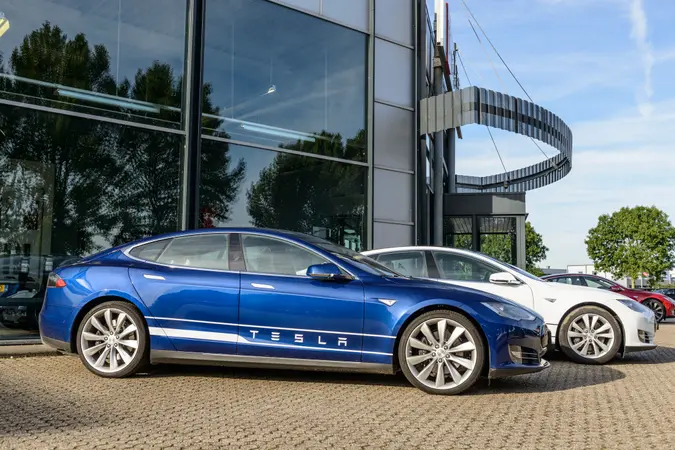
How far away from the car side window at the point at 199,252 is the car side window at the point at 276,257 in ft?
0.73

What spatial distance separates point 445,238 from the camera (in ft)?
60.8

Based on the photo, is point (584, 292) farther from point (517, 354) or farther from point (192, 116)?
point (192, 116)

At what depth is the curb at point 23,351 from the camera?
26.4 ft

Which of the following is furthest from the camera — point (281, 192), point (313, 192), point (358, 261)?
point (313, 192)

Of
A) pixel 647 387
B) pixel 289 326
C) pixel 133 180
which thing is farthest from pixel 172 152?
pixel 647 387

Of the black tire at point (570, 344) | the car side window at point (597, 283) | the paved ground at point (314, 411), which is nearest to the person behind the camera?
the paved ground at point (314, 411)

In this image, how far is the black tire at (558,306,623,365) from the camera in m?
8.20

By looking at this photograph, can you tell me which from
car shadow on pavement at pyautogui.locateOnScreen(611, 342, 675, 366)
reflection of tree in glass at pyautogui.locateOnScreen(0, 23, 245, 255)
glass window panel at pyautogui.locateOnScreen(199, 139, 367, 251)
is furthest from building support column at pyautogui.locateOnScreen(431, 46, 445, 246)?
reflection of tree in glass at pyautogui.locateOnScreen(0, 23, 245, 255)

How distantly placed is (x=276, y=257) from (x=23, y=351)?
4.12m

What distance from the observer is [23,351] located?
27.3 ft

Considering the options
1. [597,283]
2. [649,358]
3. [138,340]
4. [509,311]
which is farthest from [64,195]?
[597,283]

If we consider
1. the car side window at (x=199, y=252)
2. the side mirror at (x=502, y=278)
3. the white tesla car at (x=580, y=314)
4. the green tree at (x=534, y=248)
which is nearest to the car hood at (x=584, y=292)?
the white tesla car at (x=580, y=314)

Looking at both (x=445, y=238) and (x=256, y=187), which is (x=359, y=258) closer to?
(x=256, y=187)

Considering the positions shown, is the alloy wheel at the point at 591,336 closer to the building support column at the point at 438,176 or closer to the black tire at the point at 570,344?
the black tire at the point at 570,344
